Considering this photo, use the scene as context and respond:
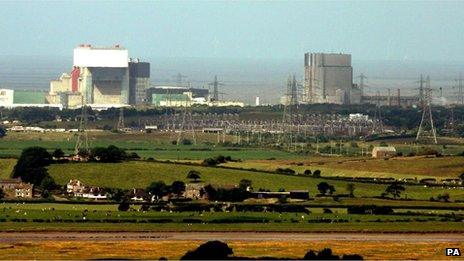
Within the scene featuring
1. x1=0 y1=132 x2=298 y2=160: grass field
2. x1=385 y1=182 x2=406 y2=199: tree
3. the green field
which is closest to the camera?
the green field

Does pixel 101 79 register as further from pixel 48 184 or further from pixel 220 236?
pixel 220 236

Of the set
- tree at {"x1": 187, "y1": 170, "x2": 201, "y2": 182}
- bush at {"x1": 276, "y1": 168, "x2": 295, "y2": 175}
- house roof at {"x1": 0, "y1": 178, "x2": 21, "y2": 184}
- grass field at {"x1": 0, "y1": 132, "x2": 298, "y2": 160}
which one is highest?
grass field at {"x1": 0, "y1": 132, "x2": 298, "y2": 160}

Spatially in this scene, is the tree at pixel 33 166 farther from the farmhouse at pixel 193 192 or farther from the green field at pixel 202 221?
the green field at pixel 202 221

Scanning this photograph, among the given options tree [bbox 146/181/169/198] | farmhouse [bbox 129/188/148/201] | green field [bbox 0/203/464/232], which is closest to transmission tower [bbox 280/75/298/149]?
tree [bbox 146/181/169/198]

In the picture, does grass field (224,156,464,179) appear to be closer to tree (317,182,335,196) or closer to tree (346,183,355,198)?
tree (346,183,355,198)

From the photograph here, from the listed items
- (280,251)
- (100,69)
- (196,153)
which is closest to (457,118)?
(100,69)

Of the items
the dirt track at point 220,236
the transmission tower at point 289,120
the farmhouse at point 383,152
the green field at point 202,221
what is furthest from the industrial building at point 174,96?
the dirt track at point 220,236

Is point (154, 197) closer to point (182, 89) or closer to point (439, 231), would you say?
point (439, 231)
